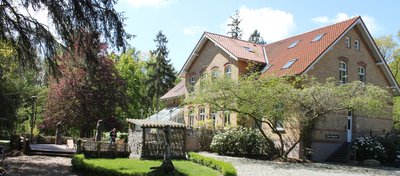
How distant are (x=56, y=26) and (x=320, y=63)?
715 inches

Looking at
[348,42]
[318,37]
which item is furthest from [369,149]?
[318,37]

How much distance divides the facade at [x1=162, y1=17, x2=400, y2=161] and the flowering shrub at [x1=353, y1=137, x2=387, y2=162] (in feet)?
5.06

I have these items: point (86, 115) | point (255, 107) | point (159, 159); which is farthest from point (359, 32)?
point (86, 115)

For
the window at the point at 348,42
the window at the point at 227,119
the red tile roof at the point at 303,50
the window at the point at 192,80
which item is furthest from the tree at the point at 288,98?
the window at the point at 192,80

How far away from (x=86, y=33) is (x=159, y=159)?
31.6 feet

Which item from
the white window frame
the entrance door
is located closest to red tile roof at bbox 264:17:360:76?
the white window frame

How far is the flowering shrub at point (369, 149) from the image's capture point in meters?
24.8

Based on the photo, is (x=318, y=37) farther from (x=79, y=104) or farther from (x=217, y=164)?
(x=79, y=104)

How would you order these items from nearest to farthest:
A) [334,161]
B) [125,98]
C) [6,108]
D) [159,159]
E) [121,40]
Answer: [121,40], [159,159], [6,108], [334,161], [125,98]

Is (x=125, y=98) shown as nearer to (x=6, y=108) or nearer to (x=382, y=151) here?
(x=6, y=108)

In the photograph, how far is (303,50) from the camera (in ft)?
95.1

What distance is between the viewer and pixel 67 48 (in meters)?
14.4

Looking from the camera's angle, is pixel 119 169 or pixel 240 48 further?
pixel 240 48

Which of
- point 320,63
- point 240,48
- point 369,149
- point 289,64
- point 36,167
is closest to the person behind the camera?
point 36,167
